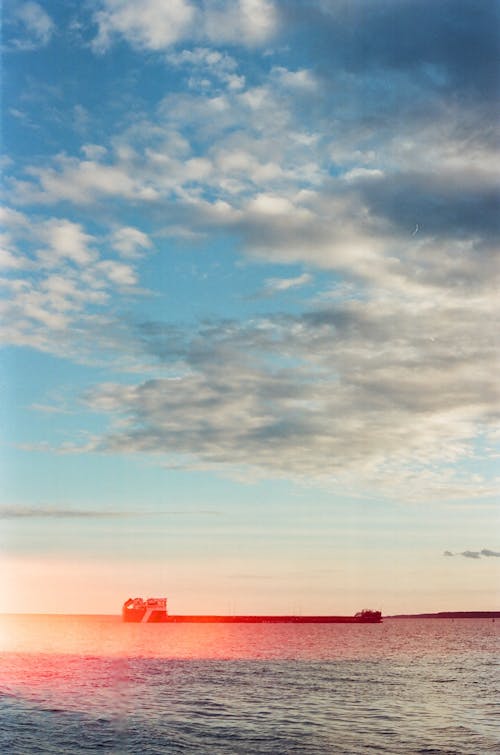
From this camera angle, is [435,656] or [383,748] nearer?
[383,748]

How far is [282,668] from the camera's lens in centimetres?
9712

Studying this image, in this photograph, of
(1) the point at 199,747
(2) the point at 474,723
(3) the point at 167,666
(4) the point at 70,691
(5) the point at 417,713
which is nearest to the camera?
(1) the point at 199,747

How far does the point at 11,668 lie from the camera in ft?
316

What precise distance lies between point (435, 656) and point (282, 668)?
44.9m

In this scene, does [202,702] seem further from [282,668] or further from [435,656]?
[435,656]

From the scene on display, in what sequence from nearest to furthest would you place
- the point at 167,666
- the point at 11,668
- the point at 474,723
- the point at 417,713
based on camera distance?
the point at 474,723
the point at 417,713
the point at 11,668
the point at 167,666

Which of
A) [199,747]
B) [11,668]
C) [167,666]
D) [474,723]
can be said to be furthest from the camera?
[167,666]

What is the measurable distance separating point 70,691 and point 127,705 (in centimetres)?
1136

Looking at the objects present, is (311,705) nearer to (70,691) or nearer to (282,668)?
(70,691)

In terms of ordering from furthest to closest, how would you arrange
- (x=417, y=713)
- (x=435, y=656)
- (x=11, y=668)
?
(x=435, y=656) < (x=11, y=668) < (x=417, y=713)

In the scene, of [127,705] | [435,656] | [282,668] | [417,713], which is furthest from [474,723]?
[435,656]

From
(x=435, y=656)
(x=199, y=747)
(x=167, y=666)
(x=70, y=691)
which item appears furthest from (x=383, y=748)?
(x=435, y=656)

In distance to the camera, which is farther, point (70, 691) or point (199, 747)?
point (70, 691)

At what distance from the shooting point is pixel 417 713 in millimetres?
59000
